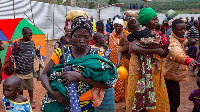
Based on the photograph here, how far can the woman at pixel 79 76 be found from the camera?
221 centimetres

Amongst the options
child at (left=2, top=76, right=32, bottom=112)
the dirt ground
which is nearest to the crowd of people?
child at (left=2, top=76, right=32, bottom=112)

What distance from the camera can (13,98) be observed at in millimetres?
2836

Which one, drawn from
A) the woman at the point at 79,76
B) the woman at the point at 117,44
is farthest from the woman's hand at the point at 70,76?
the woman at the point at 117,44

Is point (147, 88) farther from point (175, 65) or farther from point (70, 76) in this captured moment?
point (70, 76)

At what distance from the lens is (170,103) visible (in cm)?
412

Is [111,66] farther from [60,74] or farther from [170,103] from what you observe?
[170,103]

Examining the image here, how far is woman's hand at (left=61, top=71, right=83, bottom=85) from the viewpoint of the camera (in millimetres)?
2166

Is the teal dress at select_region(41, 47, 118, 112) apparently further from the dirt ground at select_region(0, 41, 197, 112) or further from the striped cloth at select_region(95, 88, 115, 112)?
the dirt ground at select_region(0, 41, 197, 112)

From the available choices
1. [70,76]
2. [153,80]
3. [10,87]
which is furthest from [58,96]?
[153,80]

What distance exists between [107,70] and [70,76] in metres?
0.34

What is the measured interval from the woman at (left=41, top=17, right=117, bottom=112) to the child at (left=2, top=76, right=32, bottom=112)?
582 mm

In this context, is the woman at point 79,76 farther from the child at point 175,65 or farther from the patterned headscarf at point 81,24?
the child at point 175,65

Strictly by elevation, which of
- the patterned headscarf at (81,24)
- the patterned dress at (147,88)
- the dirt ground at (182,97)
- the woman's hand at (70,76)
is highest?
the patterned headscarf at (81,24)

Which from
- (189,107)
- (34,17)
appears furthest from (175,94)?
(34,17)
